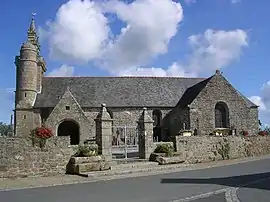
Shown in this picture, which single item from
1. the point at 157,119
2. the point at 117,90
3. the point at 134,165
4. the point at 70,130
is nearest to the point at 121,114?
the point at 117,90

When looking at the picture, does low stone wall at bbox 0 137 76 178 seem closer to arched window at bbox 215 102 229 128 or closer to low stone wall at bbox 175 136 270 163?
low stone wall at bbox 175 136 270 163

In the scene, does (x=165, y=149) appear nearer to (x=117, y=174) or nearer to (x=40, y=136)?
(x=117, y=174)

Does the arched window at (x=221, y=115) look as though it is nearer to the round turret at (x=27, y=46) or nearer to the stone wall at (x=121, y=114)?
the stone wall at (x=121, y=114)

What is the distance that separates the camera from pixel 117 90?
37.9m

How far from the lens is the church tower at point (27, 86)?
34.2 metres

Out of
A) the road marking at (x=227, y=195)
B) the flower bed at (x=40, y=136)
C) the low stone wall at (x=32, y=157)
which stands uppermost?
the flower bed at (x=40, y=136)

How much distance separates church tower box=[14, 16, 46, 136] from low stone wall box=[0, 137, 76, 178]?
19.9m

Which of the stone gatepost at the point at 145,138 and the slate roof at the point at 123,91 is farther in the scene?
the slate roof at the point at 123,91

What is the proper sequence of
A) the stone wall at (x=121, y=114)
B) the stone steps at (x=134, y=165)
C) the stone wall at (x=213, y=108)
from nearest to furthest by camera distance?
the stone steps at (x=134, y=165)
the stone wall at (x=213, y=108)
the stone wall at (x=121, y=114)

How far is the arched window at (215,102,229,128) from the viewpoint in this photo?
3391 centimetres

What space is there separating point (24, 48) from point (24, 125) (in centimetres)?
862

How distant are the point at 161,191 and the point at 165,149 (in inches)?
317

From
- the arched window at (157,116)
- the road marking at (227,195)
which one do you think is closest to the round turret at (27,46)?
the arched window at (157,116)

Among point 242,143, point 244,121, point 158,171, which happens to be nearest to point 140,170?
point 158,171
